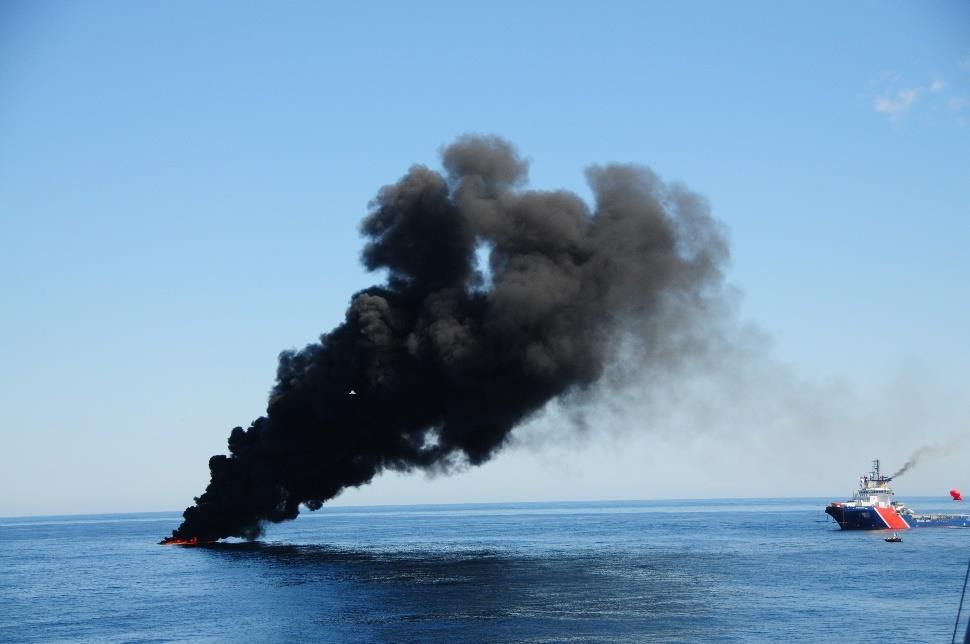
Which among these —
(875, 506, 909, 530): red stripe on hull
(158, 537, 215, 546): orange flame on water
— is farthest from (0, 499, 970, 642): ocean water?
(158, 537, 215, 546): orange flame on water

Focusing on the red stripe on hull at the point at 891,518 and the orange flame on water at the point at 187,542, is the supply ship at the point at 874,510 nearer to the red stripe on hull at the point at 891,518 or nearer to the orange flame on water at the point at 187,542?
the red stripe on hull at the point at 891,518

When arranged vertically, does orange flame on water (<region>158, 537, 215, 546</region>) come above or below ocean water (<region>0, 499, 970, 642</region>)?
above

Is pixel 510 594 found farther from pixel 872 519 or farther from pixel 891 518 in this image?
pixel 891 518

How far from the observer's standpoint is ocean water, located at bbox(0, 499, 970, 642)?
55.9 metres

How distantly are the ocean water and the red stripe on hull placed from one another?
33.7 feet

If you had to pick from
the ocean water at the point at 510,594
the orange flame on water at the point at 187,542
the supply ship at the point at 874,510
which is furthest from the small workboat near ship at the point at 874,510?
the orange flame on water at the point at 187,542

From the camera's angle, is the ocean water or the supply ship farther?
the supply ship

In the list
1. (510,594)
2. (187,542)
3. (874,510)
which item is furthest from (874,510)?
(187,542)

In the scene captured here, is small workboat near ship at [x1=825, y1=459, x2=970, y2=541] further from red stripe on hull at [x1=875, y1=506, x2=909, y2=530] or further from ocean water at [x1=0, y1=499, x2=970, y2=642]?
ocean water at [x1=0, y1=499, x2=970, y2=642]

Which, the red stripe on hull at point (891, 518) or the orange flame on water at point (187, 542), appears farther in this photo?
the orange flame on water at point (187, 542)

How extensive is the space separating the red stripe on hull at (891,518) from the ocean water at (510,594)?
10.3 m

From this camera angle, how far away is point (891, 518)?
130875 mm

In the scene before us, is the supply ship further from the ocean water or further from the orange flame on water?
the orange flame on water

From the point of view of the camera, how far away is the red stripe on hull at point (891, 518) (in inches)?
5133
